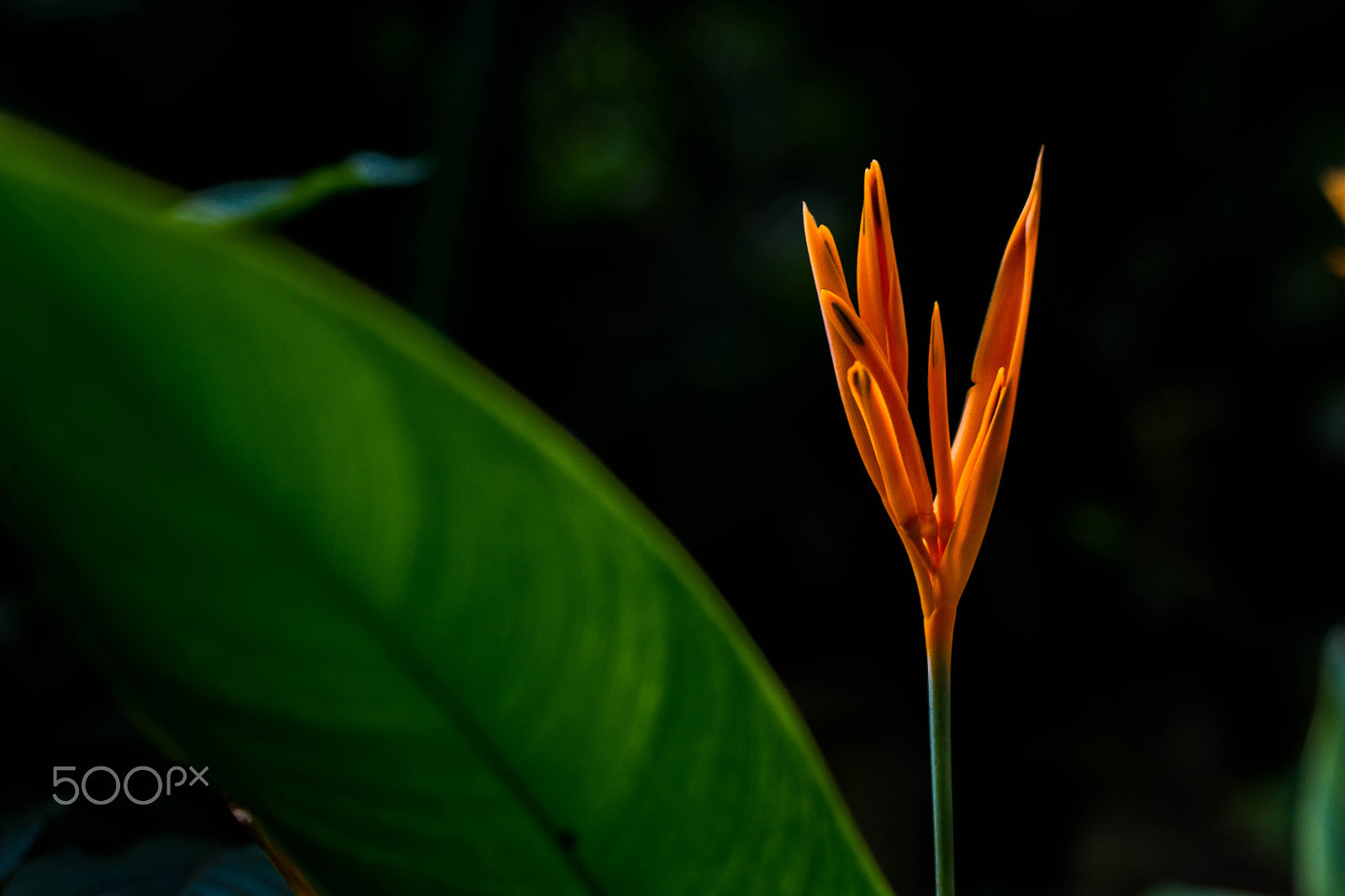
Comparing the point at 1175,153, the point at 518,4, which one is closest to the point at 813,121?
the point at 1175,153

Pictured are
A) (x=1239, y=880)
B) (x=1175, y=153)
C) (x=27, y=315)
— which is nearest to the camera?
(x=27, y=315)

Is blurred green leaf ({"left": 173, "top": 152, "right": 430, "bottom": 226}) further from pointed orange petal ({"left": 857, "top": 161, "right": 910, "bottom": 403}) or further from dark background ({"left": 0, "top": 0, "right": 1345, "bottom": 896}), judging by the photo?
dark background ({"left": 0, "top": 0, "right": 1345, "bottom": 896})

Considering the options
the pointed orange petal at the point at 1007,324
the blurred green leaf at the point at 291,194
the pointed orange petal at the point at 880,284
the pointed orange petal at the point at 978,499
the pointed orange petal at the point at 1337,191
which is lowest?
the pointed orange petal at the point at 1337,191

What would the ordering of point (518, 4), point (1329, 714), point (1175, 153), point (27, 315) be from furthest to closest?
point (1175, 153) → point (518, 4) → point (1329, 714) → point (27, 315)

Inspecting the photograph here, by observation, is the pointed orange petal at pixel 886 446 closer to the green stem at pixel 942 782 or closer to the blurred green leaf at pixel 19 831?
the green stem at pixel 942 782

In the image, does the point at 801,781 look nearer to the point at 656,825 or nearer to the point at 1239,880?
the point at 656,825

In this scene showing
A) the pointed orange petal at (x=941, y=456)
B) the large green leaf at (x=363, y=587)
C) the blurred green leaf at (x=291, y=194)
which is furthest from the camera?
the blurred green leaf at (x=291, y=194)

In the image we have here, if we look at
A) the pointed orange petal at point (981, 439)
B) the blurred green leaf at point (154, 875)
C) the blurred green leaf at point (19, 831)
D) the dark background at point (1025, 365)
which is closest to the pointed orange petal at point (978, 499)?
the pointed orange petal at point (981, 439)
